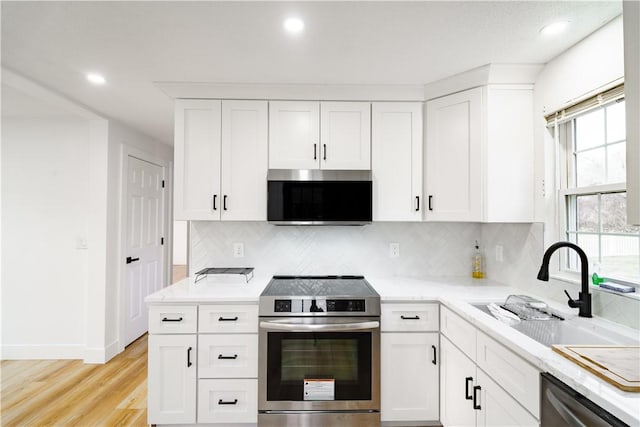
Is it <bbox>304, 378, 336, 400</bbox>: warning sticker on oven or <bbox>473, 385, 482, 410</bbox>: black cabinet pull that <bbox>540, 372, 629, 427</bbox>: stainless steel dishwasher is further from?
<bbox>304, 378, 336, 400</bbox>: warning sticker on oven

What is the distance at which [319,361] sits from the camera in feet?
6.49

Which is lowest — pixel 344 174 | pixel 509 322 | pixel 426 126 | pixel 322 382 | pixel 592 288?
pixel 322 382

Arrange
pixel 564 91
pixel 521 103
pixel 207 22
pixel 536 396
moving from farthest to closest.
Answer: pixel 521 103 < pixel 564 91 < pixel 207 22 < pixel 536 396

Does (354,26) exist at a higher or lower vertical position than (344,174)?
higher

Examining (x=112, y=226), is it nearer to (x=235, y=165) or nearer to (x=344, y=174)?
(x=235, y=165)

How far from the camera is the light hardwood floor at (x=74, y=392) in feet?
7.18

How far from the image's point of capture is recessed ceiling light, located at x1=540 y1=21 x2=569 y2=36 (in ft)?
5.13

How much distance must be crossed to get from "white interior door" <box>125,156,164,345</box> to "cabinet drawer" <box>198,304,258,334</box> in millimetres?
1859

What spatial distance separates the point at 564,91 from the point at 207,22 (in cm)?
202

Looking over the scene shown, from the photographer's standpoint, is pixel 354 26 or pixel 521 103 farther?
pixel 521 103

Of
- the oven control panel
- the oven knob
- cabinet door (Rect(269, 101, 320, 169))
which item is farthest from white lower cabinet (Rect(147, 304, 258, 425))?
cabinet door (Rect(269, 101, 320, 169))

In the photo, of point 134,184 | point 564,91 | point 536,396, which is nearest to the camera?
point 536,396

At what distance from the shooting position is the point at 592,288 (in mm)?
1630

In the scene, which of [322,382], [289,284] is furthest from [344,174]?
[322,382]
